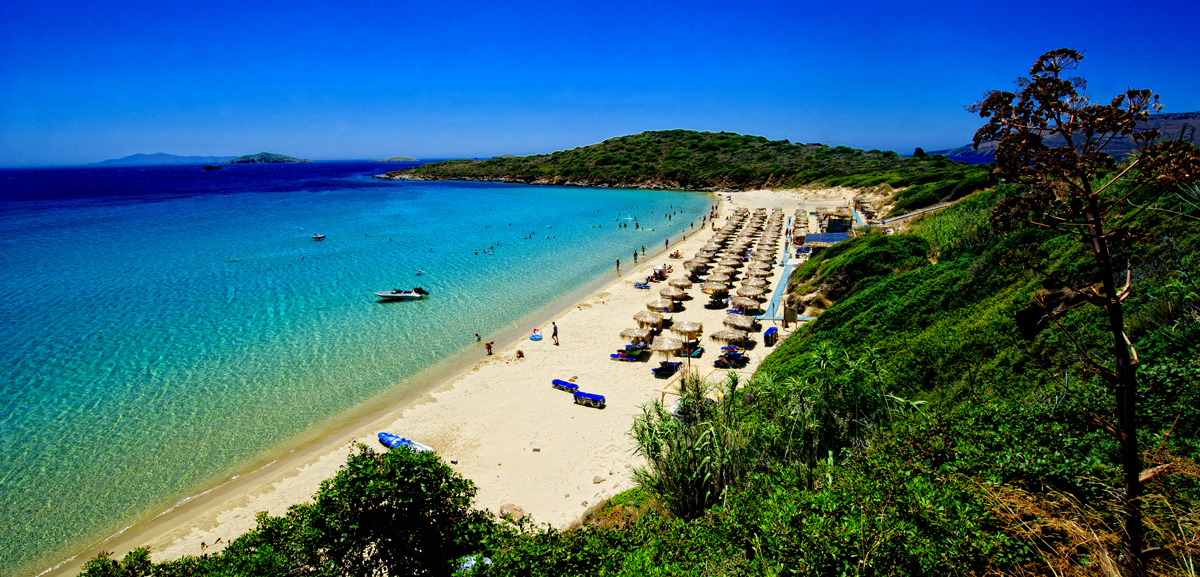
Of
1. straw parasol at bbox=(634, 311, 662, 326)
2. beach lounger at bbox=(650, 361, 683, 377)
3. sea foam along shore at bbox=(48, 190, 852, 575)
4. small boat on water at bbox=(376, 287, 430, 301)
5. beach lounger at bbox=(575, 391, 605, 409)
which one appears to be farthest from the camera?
small boat on water at bbox=(376, 287, 430, 301)

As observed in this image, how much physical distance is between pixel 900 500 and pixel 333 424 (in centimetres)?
1529

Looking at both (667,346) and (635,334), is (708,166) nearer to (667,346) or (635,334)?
(635,334)

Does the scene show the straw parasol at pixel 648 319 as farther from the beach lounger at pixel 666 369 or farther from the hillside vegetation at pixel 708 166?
the hillside vegetation at pixel 708 166

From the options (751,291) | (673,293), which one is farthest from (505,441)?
(751,291)

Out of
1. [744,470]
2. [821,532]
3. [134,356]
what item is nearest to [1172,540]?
[821,532]

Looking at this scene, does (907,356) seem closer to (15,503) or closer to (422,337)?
(422,337)

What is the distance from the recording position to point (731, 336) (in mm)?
18625

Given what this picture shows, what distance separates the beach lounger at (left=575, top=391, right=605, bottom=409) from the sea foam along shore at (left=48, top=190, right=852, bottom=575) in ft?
0.78

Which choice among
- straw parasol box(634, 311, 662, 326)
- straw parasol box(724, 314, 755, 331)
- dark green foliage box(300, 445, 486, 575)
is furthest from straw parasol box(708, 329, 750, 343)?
dark green foliage box(300, 445, 486, 575)

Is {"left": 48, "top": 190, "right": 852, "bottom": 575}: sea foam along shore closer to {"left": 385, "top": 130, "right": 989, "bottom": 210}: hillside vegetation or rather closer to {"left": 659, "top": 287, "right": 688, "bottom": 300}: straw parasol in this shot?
{"left": 659, "top": 287, "right": 688, "bottom": 300}: straw parasol

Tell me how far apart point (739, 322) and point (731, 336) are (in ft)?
4.05

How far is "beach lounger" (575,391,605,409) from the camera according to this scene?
1530 cm

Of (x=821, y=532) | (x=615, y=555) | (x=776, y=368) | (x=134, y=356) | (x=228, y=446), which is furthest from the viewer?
(x=134, y=356)

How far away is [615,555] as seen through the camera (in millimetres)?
6152
